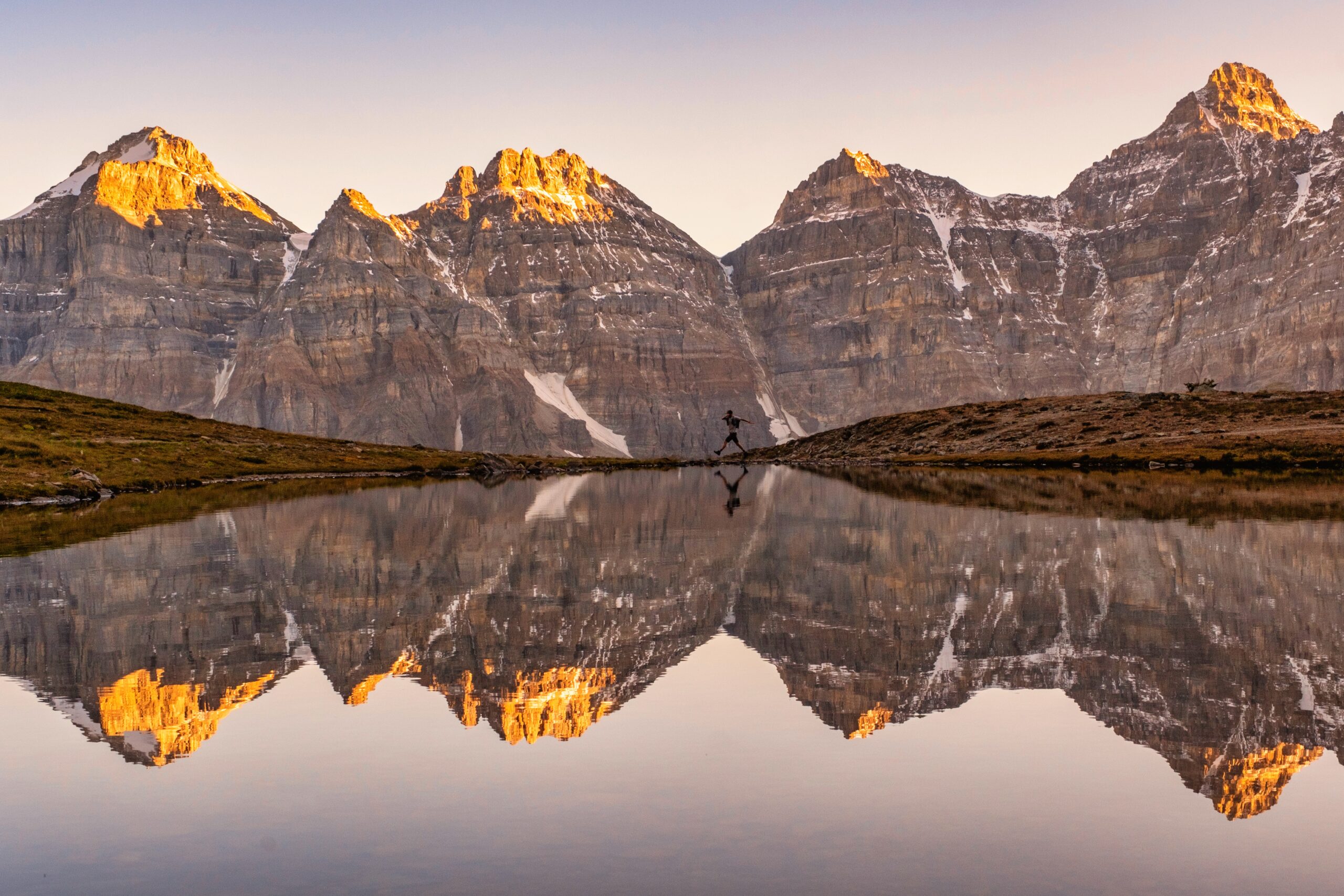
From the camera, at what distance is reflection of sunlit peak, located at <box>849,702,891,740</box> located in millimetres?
16500

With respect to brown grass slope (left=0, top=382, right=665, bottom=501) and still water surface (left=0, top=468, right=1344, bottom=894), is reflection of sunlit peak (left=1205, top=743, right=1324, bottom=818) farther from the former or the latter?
brown grass slope (left=0, top=382, right=665, bottom=501)

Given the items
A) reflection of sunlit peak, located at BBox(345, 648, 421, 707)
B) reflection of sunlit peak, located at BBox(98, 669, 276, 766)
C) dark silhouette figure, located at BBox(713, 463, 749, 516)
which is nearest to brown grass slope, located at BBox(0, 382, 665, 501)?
dark silhouette figure, located at BBox(713, 463, 749, 516)

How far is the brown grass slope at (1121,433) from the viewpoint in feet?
344

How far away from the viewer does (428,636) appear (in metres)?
24.2

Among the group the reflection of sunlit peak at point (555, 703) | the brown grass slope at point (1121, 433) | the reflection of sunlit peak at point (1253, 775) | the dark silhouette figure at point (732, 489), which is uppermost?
the brown grass slope at point (1121, 433)

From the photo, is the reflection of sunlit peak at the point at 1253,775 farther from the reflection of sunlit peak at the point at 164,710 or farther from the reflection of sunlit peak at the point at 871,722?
the reflection of sunlit peak at the point at 164,710

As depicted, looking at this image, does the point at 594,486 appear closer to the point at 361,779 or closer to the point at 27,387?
the point at 361,779

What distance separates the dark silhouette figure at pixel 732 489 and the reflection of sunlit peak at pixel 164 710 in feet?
132

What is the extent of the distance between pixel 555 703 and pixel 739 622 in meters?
8.25

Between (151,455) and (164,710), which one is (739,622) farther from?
(151,455)

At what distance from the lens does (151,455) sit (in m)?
109

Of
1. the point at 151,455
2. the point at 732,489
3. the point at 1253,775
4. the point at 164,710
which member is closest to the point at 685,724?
the point at 1253,775

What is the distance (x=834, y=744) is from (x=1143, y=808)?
4109 mm

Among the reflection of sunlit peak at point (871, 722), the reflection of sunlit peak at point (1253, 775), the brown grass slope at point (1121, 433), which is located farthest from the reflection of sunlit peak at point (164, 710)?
the brown grass slope at point (1121, 433)
